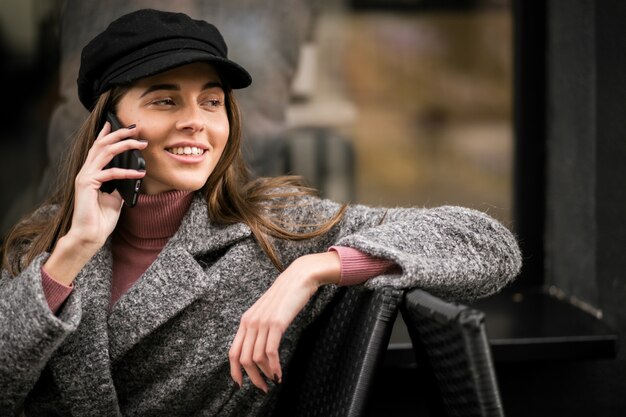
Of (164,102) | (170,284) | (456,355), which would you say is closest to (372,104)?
(164,102)

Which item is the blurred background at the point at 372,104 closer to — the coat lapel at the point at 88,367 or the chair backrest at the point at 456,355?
the coat lapel at the point at 88,367

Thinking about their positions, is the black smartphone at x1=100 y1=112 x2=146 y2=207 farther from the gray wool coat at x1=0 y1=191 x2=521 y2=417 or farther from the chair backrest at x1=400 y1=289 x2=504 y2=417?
the chair backrest at x1=400 y1=289 x2=504 y2=417

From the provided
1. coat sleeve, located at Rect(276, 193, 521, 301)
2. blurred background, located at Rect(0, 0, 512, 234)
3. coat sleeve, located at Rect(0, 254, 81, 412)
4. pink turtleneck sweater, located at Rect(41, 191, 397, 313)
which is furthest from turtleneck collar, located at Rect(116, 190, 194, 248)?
blurred background, located at Rect(0, 0, 512, 234)

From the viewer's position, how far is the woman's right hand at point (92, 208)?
213 cm

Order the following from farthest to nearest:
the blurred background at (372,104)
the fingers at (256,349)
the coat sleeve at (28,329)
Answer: the blurred background at (372,104)
the coat sleeve at (28,329)
the fingers at (256,349)

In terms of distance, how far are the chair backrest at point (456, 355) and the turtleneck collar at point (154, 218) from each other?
789mm

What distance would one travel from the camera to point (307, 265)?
203 centimetres

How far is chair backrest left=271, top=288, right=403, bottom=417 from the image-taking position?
6.48ft

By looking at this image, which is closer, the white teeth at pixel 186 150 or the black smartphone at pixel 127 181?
the black smartphone at pixel 127 181

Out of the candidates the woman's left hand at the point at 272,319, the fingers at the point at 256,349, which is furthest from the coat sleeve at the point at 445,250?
the fingers at the point at 256,349

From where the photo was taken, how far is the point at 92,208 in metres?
2.17

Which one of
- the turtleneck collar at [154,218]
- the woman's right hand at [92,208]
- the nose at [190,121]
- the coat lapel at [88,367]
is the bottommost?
the coat lapel at [88,367]

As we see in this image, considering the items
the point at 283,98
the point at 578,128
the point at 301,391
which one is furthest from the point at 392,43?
the point at 301,391

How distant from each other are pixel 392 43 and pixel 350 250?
1967 mm
